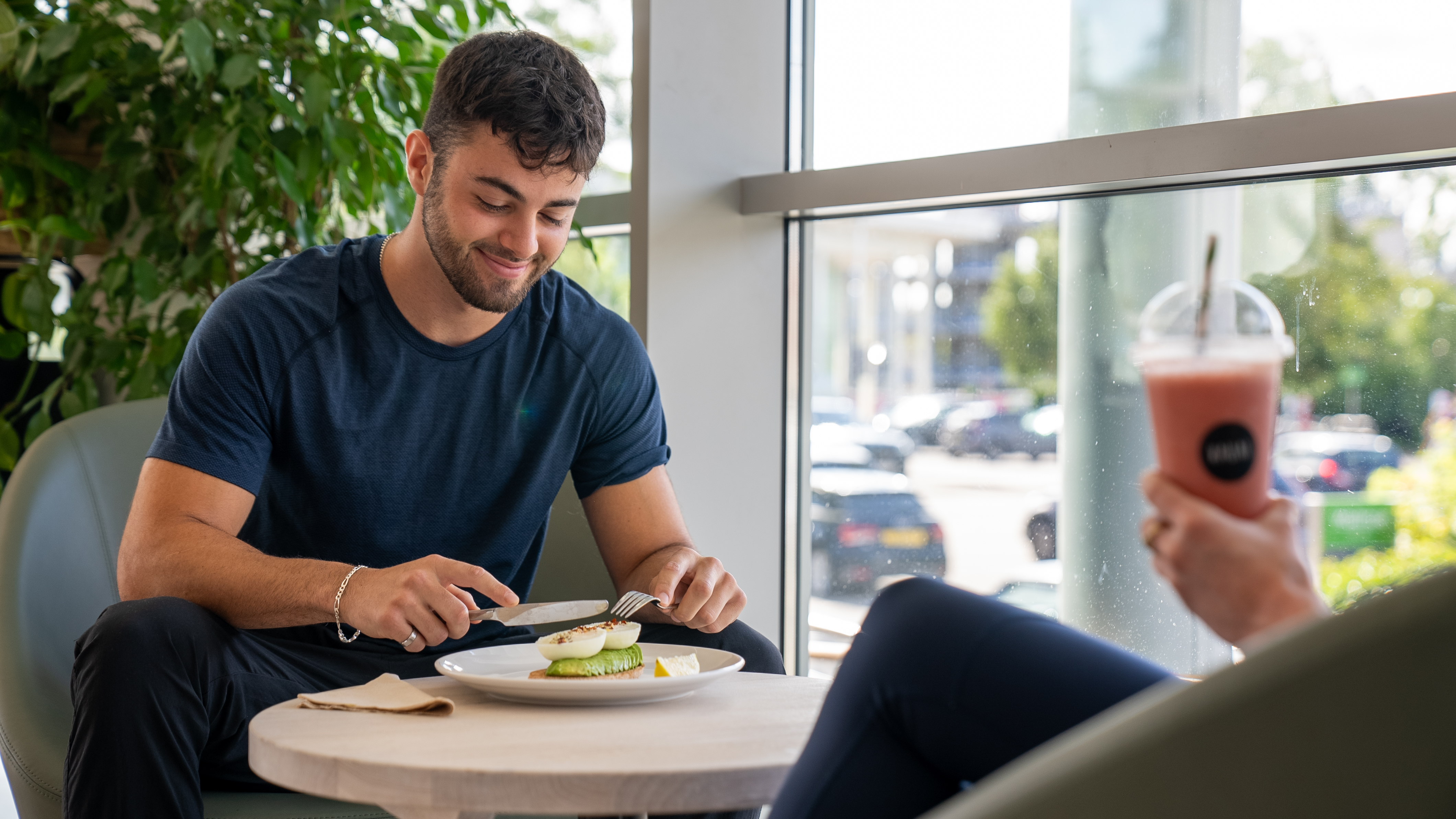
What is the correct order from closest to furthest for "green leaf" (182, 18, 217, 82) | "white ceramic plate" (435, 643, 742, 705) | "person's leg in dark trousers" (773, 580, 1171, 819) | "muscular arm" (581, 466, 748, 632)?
"person's leg in dark trousers" (773, 580, 1171, 819) < "white ceramic plate" (435, 643, 742, 705) < "muscular arm" (581, 466, 748, 632) < "green leaf" (182, 18, 217, 82)

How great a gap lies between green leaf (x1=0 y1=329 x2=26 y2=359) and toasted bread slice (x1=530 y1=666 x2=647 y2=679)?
5.16 ft

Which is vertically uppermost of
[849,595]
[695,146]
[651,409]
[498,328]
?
[695,146]

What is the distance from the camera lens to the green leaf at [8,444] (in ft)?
7.21

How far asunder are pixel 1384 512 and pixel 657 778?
1.25 metres

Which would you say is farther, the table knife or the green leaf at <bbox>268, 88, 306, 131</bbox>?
the green leaf at <bbox>268, 88, 306, 131</bbox>

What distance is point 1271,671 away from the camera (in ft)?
1.84

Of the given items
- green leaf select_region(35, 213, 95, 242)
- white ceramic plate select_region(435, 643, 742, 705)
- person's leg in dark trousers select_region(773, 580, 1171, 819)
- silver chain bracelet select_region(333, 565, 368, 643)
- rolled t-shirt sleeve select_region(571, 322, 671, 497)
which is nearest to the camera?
person's leg in dark trousers select_region(773, 580, 1171, 819)

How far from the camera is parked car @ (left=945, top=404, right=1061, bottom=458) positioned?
79.4 inches

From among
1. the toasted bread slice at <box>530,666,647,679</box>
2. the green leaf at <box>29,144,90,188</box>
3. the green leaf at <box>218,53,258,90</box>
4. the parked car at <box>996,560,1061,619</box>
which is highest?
the green leaf at <box>218,53,258,90</box>

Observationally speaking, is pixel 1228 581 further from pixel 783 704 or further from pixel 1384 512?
pixel 1384 512

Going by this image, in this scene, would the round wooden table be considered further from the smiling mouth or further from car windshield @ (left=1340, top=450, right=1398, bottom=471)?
car windshield @ (left=1340, top=450, right=1398, bottom=471)

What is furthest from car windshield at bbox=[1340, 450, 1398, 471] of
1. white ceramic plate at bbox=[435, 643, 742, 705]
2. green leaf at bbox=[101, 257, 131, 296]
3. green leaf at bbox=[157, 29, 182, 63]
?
green leaf at bbox=[101, 257, 131, 296]

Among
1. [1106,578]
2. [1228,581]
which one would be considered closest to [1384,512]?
[1106,578]

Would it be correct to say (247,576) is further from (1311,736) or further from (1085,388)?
(1085,388)
